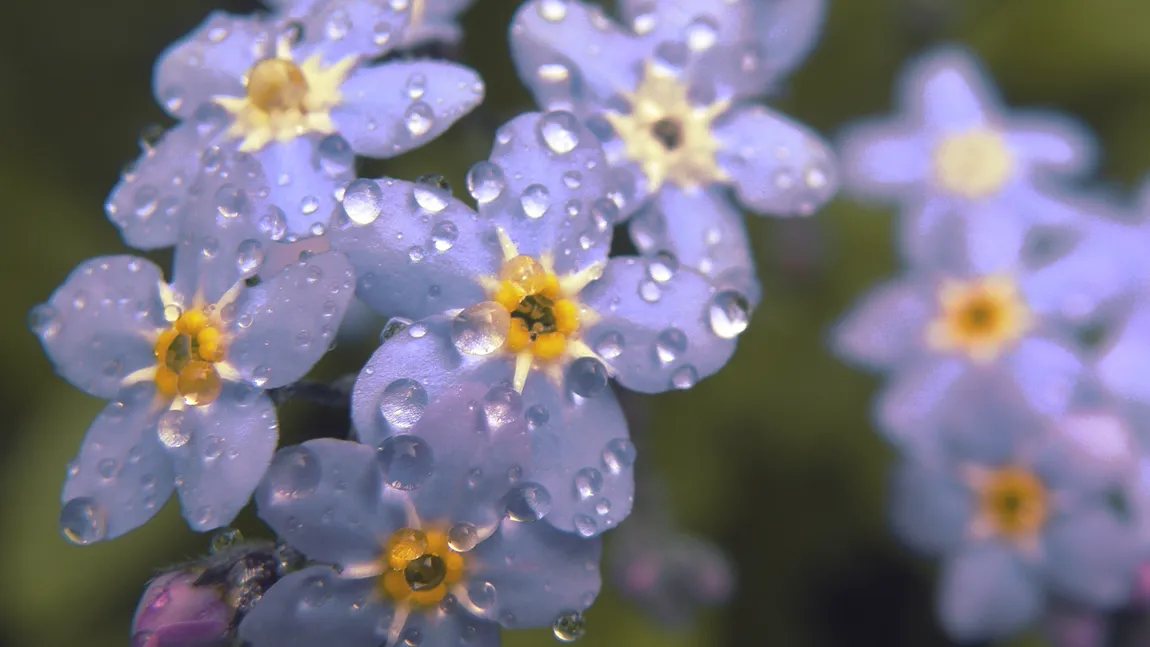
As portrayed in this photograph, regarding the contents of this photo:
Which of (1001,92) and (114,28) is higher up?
(114,28)

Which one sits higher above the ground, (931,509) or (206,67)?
(206,67)

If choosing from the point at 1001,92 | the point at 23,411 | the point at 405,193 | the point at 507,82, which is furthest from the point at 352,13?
the point at 1001,92

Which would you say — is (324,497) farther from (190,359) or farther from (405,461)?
(190,359)

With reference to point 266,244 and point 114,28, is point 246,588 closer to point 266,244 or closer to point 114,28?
point 266,244

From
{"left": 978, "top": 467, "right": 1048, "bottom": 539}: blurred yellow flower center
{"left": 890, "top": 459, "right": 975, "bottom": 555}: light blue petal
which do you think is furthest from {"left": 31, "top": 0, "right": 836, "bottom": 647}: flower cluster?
{"left": 978, "top": 467, "right": 1048, "bottom": 539}: blurred yellow flower center

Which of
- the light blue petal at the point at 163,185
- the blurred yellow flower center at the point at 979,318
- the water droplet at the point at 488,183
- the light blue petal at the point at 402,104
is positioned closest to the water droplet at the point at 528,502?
the water droplet at the point at 488,183

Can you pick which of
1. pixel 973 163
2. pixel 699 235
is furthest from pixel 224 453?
pixel 973 163

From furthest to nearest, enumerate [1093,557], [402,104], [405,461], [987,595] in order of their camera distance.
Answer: [987,595]
[1093,557]
[402,104]
[405,461]
